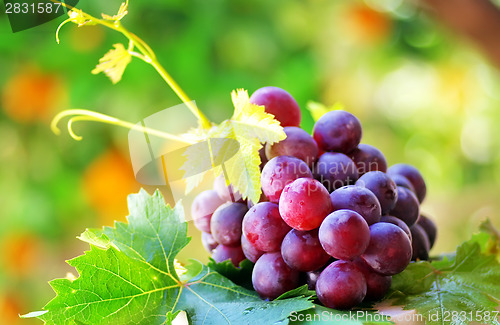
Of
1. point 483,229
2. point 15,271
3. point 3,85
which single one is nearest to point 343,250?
point 483,229

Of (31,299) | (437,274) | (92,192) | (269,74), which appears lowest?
(31,299)

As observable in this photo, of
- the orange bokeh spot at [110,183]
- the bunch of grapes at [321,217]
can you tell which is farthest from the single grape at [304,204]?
the orange bokeh spot at [110,183]

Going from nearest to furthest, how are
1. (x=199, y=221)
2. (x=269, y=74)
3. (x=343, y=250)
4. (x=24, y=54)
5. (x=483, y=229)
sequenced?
1. (x=343, y=250)
2. (x=199, y=221)
3. (x=483, y=229)
4. (x=24, y=54)
5. (x=269, y=74)

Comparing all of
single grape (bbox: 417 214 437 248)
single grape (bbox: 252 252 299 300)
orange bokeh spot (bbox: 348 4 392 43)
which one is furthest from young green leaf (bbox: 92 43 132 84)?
orange bokeh spot (bbox: 348 4 392 43)

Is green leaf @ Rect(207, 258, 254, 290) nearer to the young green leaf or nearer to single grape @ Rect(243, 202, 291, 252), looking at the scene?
single grape @ Rect(243, 202, 291, 252)

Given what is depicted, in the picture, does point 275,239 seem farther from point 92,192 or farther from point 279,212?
point 92,192

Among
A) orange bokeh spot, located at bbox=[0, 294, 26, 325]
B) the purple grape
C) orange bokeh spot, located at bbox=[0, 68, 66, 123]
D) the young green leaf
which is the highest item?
orange bokeh spot, located at bbox=[0, 68, 66, 123]

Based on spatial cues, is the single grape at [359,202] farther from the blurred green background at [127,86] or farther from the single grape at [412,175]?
the blurred green background at [127,86]
